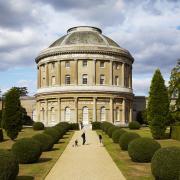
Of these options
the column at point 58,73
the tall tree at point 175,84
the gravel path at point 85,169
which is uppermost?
the column at point 58,73

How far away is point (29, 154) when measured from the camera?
2255 cm

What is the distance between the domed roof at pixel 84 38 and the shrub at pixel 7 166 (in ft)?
191

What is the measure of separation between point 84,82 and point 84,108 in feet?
15.6

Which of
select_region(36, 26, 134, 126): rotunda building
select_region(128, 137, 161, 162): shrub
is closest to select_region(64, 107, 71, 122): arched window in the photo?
select_region(36, 26, 134, 126): rotunda building

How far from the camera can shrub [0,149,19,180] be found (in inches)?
565

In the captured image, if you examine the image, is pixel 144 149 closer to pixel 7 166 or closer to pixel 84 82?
pixel 7 166

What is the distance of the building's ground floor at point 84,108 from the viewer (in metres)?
69.4

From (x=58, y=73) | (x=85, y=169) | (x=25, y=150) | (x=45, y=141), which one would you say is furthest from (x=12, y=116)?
(x=58, y=73)

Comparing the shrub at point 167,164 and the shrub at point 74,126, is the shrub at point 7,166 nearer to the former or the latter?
the shrub at point 167,164

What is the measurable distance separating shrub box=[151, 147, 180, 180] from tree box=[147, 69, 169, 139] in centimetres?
2438

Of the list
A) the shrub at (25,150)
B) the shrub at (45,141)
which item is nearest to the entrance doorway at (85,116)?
the shrub at (45,141)

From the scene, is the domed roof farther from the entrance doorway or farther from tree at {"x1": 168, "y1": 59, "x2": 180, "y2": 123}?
tree at {"x1": 168, "y1": 59, "x2": 180, "y2": 123}

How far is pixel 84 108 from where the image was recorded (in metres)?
69.8

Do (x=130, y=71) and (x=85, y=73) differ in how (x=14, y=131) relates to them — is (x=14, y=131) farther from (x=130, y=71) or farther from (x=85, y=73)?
(x=130, y=71)
